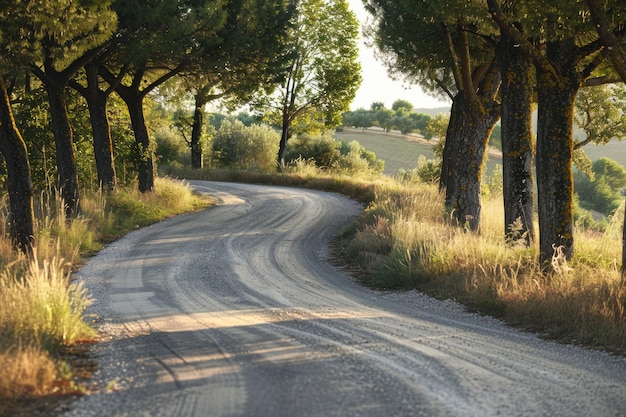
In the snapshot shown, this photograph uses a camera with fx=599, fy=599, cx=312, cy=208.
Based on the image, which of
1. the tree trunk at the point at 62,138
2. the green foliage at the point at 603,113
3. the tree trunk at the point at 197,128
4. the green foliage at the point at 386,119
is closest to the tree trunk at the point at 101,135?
the tree trunk at the point at 62,138

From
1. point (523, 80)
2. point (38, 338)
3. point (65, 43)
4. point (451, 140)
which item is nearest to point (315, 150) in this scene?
point (451, 140)

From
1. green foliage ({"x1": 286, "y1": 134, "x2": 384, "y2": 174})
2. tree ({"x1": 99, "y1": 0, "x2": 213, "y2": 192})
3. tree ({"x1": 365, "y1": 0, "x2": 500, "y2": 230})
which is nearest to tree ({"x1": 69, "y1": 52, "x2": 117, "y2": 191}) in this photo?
tree ({"x1": 99, "y1": 0, "x2": 213, "y2": 192})

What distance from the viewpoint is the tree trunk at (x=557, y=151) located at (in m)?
9.10

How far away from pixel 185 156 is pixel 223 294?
145ft

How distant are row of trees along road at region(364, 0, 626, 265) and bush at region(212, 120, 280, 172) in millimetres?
34173

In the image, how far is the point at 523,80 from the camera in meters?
10.9

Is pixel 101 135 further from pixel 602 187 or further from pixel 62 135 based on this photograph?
pixel 602 187

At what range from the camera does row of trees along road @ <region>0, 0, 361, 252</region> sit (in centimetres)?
1113

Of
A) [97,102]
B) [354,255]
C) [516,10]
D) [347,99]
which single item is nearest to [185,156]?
[347,99]

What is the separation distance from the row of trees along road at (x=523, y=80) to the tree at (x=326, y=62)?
21.2 meters

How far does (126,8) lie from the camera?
50.7ft

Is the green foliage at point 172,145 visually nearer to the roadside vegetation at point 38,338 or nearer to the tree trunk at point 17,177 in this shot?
the tree trunk at point 17,177

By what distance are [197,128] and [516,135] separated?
29.4 meters

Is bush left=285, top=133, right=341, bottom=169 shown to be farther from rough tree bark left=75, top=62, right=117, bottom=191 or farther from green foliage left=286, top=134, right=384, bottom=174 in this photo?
rough tree bark left=75, top=62, right=117, bottom=191
